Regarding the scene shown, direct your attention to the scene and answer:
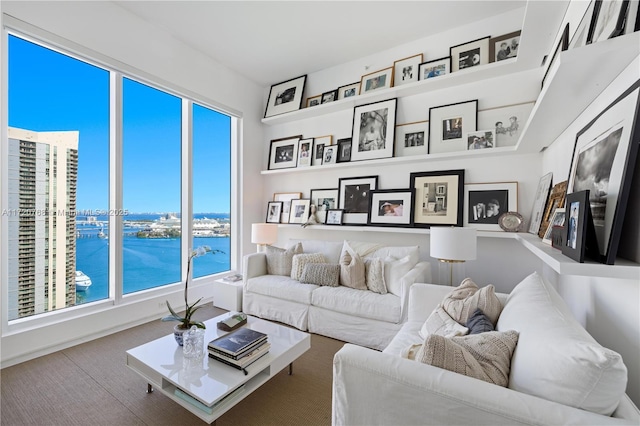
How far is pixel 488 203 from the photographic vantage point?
2.80 meters

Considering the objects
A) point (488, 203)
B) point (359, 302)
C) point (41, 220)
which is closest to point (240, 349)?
point (359, 302)

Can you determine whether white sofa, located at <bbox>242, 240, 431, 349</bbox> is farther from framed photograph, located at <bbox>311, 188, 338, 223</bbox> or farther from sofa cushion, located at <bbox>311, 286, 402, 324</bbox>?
framed photograph, located at <bbox>311, 188, 338, 223</bbox>

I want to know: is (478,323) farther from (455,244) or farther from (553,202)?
(553,202)

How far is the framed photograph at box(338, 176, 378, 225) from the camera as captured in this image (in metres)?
3.52

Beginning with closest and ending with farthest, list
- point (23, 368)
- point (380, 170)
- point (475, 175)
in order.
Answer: point (23, 368) → point (475, 175) → point (380, 170)

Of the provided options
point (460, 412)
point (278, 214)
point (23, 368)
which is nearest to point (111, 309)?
point (23, 368)

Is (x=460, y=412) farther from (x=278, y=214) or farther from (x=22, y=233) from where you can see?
(x=278, y=214)

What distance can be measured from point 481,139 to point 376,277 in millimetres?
1810

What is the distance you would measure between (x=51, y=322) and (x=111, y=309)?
43cm

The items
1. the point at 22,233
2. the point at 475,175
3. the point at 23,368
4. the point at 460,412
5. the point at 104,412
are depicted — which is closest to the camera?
the point at 460,412

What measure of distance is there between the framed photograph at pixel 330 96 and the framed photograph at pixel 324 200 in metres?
1.26

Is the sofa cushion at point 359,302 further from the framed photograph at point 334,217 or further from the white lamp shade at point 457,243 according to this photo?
the framed photograph at point 334,217

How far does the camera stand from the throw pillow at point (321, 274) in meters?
2.85

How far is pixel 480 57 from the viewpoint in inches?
112
